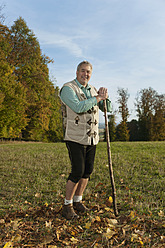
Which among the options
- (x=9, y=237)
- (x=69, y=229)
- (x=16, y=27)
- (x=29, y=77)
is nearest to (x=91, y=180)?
(x=69, y=229)

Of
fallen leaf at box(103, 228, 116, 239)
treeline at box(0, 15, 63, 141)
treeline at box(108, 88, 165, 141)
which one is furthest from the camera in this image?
treeline at box(108, 88, 165, 141)

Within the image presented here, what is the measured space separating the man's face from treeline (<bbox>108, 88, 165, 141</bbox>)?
24029mm

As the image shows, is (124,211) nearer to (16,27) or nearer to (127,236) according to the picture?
(127,236)

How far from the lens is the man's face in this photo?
10.6 feet

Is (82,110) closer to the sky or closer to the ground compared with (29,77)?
closer to the ground

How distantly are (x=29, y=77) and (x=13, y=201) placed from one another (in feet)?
57.0

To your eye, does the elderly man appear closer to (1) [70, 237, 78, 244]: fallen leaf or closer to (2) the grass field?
(2) the grass field

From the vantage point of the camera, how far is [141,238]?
115 inches

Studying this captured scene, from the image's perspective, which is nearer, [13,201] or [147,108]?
[13,201]

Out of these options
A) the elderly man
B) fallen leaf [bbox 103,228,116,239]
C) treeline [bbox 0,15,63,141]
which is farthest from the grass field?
treeline [bbox 0,15,63,141]

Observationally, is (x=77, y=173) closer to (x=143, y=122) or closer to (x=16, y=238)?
(x=16, y=238)

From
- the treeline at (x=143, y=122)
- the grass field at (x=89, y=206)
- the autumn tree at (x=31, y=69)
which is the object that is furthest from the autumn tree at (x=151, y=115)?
the grass field at (x=89, y=206)

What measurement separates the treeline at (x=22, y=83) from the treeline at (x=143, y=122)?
33.0ft

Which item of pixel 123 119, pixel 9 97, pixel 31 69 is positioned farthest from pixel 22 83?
pixel 123 119
